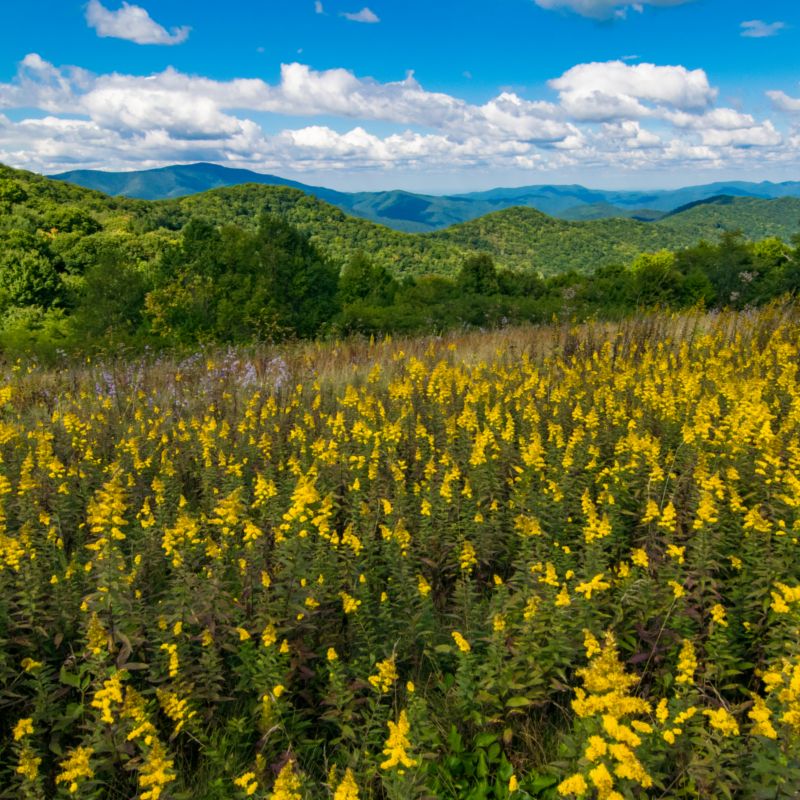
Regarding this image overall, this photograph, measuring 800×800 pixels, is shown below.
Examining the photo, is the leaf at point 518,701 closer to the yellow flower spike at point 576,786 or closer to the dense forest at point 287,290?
the yellow flower spike at point 576,786

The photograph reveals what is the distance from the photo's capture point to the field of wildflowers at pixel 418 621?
86.9 inches

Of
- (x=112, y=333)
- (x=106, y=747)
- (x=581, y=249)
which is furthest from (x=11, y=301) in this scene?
(x=581, y=249)

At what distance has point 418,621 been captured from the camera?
3168 mm

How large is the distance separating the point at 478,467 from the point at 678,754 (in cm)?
246

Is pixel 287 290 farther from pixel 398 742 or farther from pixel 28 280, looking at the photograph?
pixel 28 280

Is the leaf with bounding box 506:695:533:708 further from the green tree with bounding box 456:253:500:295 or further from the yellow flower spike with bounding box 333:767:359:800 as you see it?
the green tree with bounding box 456:253:500:295

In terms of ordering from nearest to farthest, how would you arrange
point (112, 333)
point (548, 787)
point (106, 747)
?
point (106, 747)
point (548, 787)
point (112, 333)

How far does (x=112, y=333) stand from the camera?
12.4 m

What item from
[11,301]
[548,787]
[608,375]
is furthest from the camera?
[11,301]

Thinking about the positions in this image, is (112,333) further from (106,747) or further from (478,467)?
(106,747)

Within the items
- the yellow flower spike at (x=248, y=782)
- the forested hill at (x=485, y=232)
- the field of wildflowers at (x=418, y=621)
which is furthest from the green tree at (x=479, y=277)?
the forested hill at (x=485, y=232)

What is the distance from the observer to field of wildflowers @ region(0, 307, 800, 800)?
7.24 feet

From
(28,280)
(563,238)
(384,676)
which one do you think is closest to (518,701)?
(384,676)

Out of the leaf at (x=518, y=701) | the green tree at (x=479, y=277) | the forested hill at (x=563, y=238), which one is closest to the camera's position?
the leaf at (x=518, y=701)
